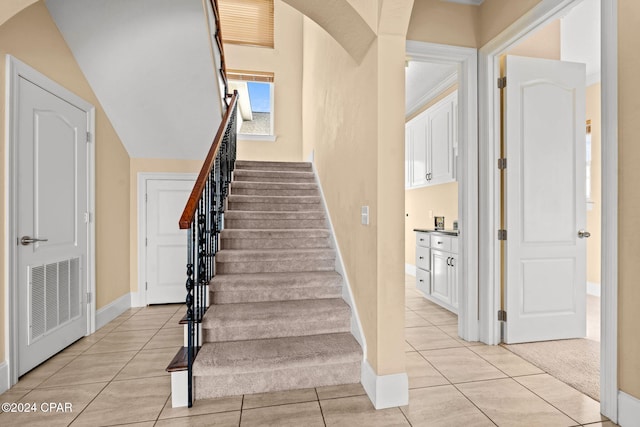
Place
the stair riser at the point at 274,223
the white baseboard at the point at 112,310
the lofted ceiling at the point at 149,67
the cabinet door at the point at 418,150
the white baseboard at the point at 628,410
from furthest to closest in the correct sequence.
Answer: the cabinet door at the point at 418,150 < the stair riser at the point at 274,223 < the white baseboard at the point at 112,310 < the lofted ceiling at the point at 149,67 < the white baseboard at the point at 628,410

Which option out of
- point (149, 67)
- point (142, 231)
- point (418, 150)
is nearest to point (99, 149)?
point (149, 67)

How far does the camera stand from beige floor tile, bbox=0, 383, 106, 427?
1.80 m

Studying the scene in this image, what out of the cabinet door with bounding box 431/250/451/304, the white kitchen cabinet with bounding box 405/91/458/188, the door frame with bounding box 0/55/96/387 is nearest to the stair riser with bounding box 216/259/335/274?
the door frame with bounding box 0/55/96/387

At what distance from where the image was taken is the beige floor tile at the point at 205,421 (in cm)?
175

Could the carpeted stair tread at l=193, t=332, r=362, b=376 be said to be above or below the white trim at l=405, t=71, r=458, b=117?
below

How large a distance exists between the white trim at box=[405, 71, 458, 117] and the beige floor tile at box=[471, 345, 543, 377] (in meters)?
3.07

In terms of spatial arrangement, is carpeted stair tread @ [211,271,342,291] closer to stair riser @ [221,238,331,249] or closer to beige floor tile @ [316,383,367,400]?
stair riser @ [221,238,331,249]

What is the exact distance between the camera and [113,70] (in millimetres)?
3035

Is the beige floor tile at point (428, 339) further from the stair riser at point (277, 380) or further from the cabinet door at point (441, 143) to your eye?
the cabinet door at point (441, 143)

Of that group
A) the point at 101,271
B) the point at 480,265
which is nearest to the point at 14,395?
the point at 101,271

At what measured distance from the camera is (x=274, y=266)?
9.79 ft

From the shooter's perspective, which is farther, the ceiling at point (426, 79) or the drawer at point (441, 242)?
the ceiling at point (426, 79)

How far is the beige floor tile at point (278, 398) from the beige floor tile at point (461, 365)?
3.22 ft

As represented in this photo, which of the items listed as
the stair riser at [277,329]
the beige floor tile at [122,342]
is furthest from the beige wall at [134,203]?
the stair riser at [277,329]
